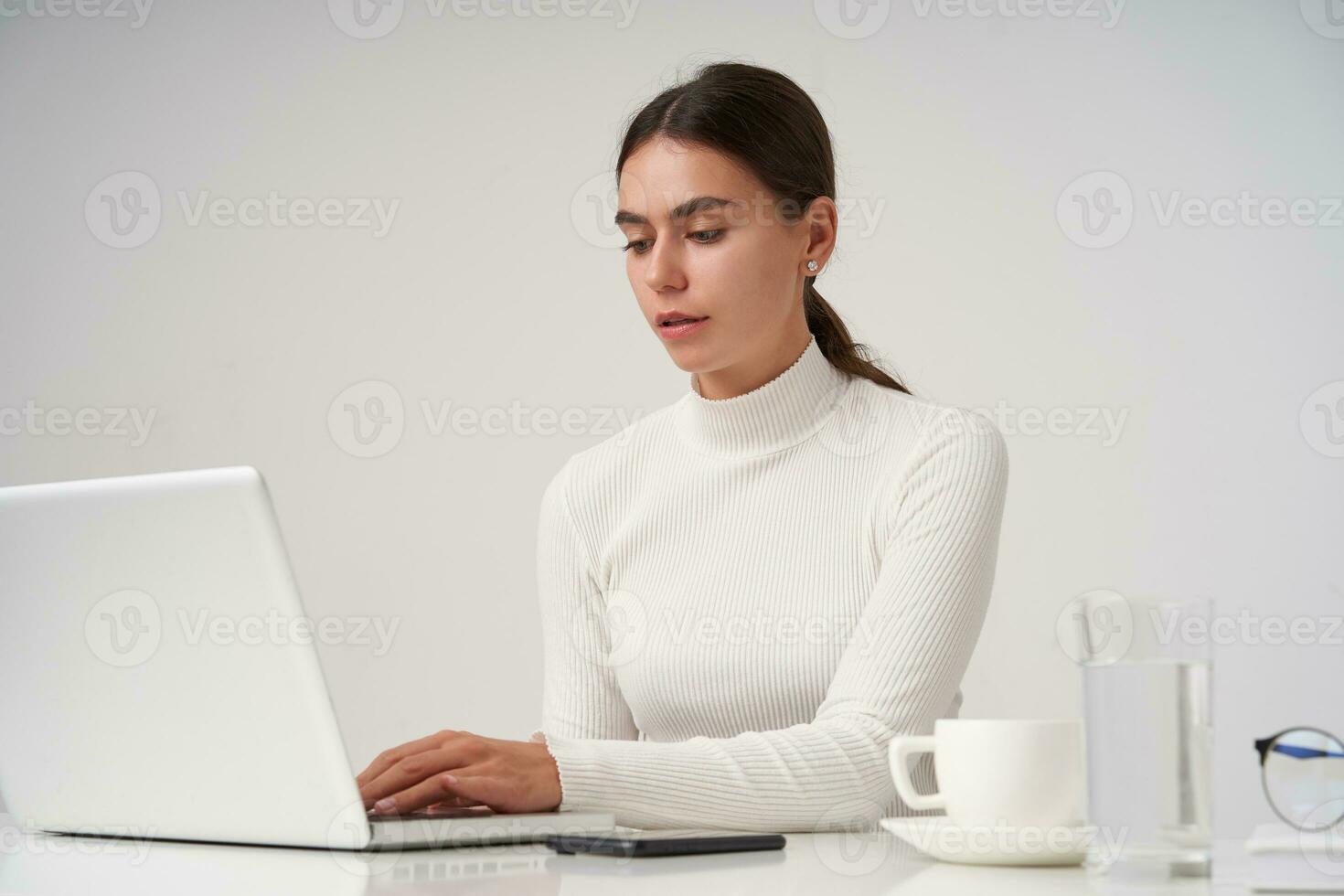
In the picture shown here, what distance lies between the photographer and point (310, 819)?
2.85ft

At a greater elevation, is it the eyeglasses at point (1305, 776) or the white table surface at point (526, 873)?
the eyeglasses at point (1305, 776)

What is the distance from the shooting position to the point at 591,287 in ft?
9.86

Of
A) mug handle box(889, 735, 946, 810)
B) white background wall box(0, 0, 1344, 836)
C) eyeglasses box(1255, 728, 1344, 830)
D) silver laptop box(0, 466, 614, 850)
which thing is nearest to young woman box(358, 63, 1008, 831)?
mug handle box(889, 735, 946, 810)

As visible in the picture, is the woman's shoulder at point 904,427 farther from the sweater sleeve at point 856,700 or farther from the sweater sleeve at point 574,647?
the sweater sleeve at point 574,647

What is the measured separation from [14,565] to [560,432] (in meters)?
2.09

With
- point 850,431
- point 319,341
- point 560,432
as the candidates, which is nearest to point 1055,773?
point 850,431

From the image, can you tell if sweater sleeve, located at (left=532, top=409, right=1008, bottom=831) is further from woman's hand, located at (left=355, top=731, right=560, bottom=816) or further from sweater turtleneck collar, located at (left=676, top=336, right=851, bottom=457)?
sweater turtleneck collar, located at (left=676, top=336, right=851, bottom=457)

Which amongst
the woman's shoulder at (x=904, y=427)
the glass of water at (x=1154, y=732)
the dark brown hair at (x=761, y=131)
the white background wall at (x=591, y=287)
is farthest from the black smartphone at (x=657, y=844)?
the white background wall at (x=591, y=287)

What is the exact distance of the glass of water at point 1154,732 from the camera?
27.7 inches

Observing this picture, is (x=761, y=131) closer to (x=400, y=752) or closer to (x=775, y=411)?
(x=775, y=411)

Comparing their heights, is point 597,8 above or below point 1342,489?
above

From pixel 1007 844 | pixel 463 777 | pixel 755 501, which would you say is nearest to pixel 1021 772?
pixel 1007 844

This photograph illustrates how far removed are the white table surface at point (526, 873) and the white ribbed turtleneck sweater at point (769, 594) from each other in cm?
17

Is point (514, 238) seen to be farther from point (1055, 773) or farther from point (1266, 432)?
point (1055, 773)
